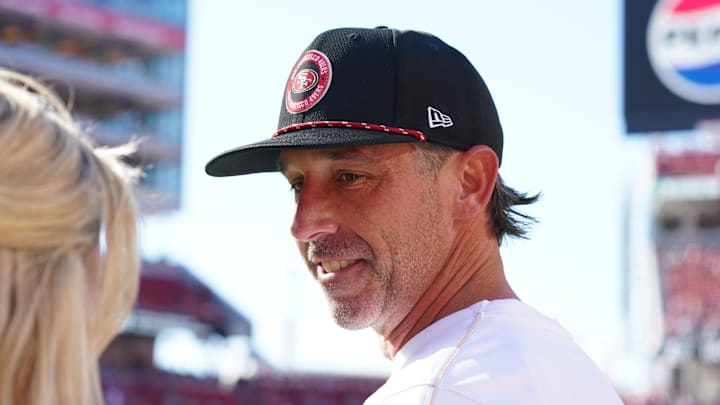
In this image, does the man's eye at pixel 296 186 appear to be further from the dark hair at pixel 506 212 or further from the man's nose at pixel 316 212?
the dark hair at pixel 506 212

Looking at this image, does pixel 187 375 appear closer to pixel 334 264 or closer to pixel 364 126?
pixel 334 264

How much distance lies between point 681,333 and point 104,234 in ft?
119

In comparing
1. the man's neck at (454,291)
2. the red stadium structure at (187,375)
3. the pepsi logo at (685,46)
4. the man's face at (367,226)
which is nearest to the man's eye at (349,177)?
the man's face at (367,226)

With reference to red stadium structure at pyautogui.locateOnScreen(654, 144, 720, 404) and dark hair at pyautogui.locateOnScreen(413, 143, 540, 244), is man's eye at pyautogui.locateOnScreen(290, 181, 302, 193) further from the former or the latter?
red stadium structure at pyautogui.locateOnScreen(654, 144, 720, 404)

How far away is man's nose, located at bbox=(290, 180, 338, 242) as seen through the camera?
2443 millimetres

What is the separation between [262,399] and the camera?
1977cm

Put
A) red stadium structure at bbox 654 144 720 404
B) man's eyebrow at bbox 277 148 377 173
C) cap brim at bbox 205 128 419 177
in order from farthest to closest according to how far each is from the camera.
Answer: red stadium structure at bbox 654 144 720 404, man's eyebrow at bbox 277 148 377 173, cap brim at bbox 205 128 419 177

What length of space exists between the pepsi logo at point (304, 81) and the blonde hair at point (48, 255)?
45cm

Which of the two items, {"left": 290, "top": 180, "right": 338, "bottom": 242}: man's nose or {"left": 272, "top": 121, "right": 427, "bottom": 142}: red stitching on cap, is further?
{"left": 290, "top": 180, "right": 338, "bottom": 242}: man's nose

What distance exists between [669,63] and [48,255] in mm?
18789

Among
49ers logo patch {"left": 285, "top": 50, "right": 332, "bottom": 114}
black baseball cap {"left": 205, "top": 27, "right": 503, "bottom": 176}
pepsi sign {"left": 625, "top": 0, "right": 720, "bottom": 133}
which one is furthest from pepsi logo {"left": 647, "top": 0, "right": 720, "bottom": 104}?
49ers logo patch {"left": 285, "top": 50, "right": 332, "bottom": 114}

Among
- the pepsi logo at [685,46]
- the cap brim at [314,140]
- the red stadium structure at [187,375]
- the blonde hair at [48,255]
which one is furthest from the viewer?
the pepsi logo at [685,46]

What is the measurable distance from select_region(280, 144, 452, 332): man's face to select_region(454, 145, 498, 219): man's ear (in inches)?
2.6

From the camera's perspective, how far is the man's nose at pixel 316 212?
8.02 ft
